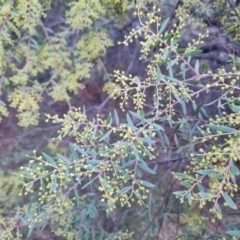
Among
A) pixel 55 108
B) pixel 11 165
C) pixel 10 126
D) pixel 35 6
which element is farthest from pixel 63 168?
pixel 55 108

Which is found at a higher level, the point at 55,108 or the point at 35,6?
the point at 35,6

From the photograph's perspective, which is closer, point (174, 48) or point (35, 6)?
point (174, 48)

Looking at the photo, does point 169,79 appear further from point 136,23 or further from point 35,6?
point 136,23

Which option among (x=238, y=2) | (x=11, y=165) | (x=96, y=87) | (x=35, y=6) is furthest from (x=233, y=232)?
(x=96, y=87)

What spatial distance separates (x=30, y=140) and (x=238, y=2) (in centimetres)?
174

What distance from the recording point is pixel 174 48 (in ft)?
3.46

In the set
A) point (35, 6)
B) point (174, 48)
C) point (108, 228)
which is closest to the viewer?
point (174, 48)

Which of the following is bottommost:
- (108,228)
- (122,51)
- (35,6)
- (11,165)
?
(108,228)

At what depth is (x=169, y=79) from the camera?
109 centimetres

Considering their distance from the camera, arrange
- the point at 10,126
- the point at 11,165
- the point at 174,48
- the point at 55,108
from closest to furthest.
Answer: the point at 174,48, the point at 11,165, the point at 10,126, the point at 55,108

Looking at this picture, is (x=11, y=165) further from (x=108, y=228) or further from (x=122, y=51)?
(x=122, y=51)

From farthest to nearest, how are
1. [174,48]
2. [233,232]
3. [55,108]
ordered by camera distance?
1. [55,108]
2. [174,48]
3. [233,232]

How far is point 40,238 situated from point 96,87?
4.60 ft

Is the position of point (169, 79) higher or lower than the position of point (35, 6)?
lower
